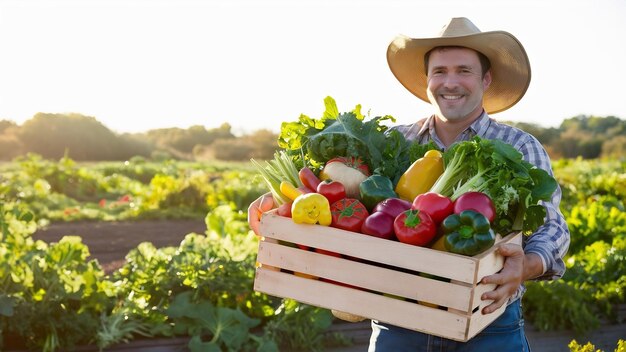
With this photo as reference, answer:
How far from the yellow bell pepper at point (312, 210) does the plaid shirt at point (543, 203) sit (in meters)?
0.80

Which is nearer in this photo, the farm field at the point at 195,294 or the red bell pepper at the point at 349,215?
the red bell pepper at the point at 349,215

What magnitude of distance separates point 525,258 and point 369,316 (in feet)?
2.04

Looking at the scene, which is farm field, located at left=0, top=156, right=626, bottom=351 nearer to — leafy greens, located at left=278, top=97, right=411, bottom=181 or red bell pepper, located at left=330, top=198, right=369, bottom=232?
leafy greens, located at left=278, top=97, right=411, bottom=181

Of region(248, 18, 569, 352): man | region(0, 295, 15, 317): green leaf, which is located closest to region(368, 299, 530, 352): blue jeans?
region(248, 18, 569, 352): man

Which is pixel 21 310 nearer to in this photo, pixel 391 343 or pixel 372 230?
pixel 391 343

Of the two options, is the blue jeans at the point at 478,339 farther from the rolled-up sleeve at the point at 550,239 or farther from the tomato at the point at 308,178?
the tomato at the point at 308,178

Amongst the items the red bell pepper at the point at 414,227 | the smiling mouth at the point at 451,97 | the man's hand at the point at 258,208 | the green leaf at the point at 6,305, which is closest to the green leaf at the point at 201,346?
the green leaf at the point at 6,305

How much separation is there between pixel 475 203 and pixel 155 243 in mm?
6521

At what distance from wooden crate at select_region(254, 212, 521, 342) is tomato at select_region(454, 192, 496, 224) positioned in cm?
14

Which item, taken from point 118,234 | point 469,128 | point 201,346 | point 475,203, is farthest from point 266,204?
point 118,234

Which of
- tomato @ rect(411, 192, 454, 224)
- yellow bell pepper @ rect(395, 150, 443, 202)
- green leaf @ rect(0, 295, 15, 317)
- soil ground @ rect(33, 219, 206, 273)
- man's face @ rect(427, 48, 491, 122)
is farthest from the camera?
soil ground @ rect(33, 219, 206, 273)

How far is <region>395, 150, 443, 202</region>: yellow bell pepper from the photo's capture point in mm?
2633

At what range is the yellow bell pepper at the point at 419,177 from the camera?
263 centimetres

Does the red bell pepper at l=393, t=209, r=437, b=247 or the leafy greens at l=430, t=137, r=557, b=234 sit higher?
the leafy greens at l=430, t=137, r=557, b=234
